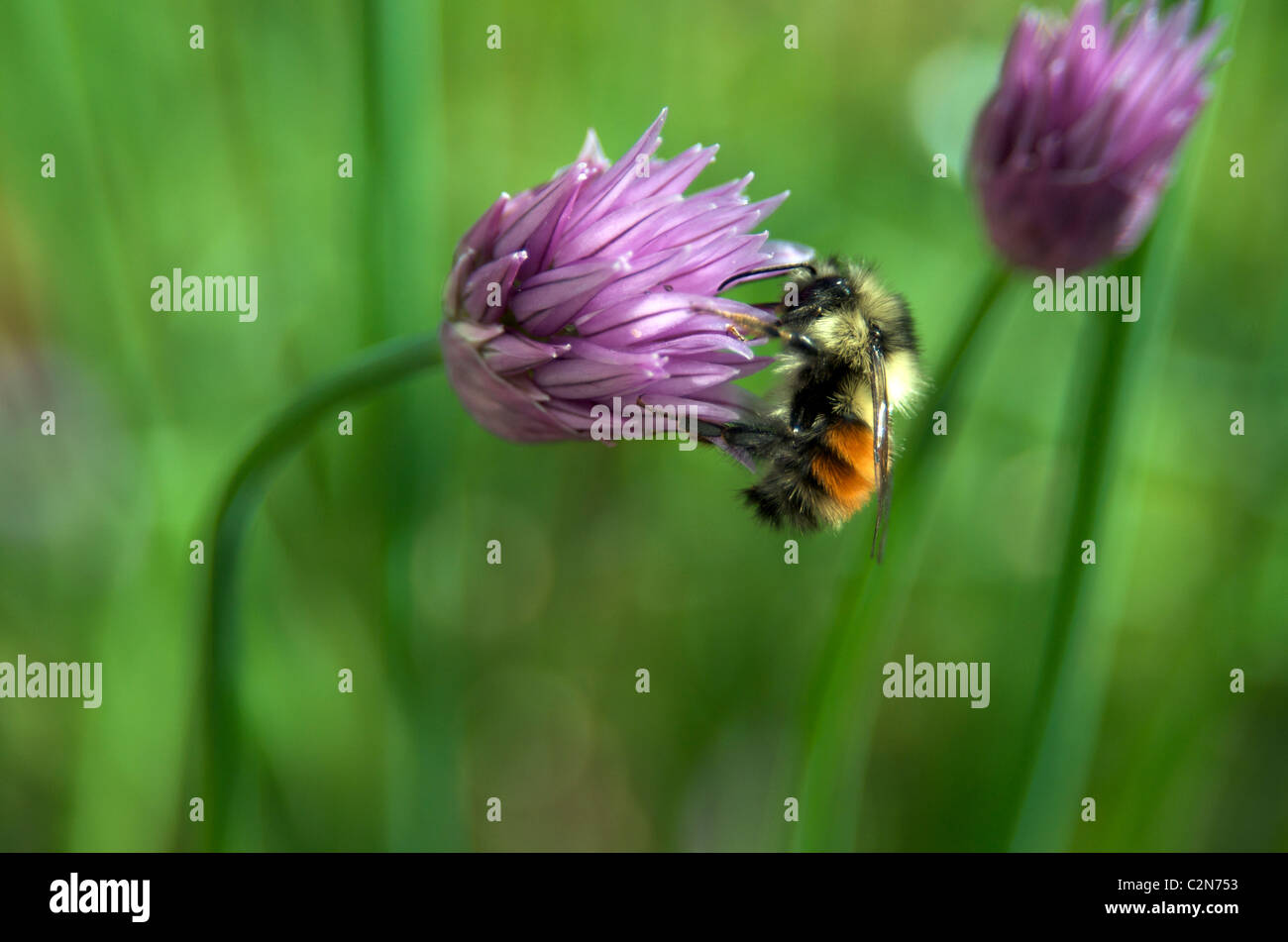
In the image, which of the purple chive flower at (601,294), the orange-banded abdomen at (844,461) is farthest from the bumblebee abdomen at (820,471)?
the purple chive flower at (601,294)

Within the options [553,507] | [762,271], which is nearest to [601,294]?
[762,271]

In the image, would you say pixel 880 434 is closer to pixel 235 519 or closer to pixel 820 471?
pixel 820 471

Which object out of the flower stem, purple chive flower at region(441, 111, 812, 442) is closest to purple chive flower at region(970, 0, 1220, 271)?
purple chive flower at region(441, 111, 812, 442)

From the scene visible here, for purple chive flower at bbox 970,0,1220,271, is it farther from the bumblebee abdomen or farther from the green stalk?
the bumblebee abdomen

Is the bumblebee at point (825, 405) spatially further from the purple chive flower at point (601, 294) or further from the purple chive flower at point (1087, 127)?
the purple chive flower at point (1087, 127)
